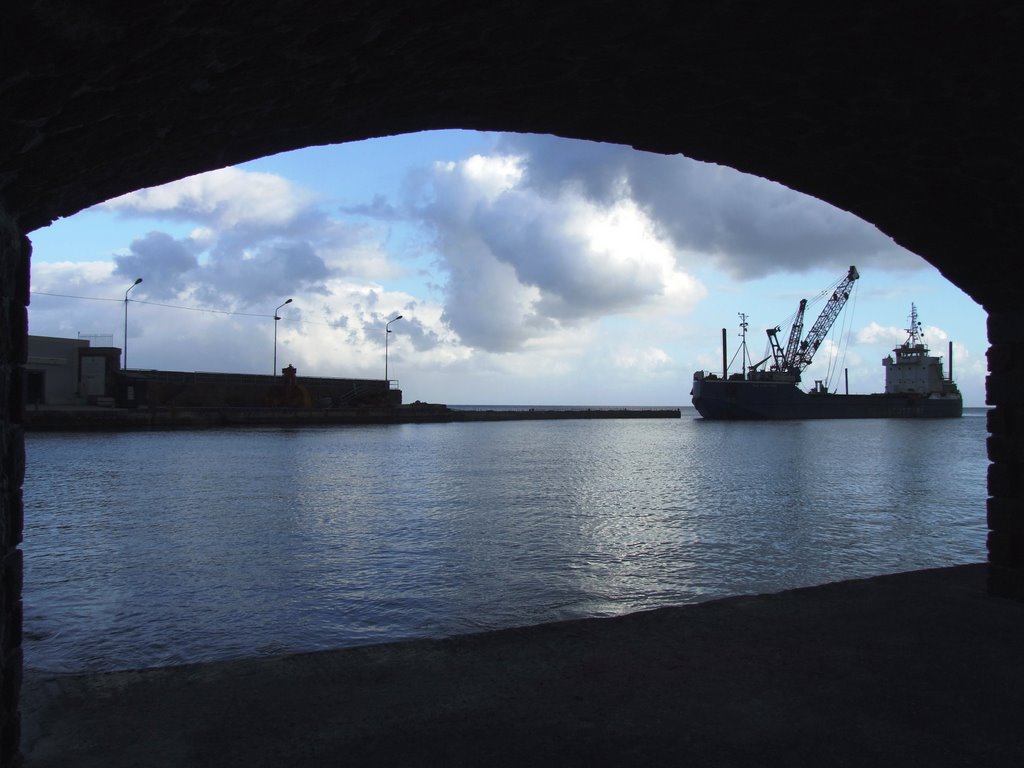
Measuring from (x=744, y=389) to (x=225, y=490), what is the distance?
71.3 m

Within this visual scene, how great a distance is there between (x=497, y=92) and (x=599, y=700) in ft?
12.4

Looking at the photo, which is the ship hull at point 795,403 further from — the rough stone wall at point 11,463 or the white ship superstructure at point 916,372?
the rough stone wall at point 11,463

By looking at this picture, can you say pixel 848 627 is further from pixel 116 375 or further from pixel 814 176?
pixel 116 375

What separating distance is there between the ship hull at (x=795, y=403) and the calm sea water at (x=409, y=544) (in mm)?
53490

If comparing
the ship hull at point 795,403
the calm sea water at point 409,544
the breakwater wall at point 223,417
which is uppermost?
the ship hull at point 795,403

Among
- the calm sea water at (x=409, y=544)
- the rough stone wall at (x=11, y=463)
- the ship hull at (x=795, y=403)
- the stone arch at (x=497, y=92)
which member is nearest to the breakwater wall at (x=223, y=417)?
the calm sea water at (x=409, y=544)

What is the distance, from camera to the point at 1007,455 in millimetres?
6461

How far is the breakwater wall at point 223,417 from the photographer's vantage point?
4588 centimetres

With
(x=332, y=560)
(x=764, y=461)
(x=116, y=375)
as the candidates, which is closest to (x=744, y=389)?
(x=764, y=461)

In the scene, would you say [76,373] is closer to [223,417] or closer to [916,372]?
[223,417]

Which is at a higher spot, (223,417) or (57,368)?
(57,368)

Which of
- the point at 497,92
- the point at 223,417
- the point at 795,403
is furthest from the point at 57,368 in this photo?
the point at 795,403

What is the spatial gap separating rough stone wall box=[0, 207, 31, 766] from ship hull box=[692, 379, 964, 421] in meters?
83.4

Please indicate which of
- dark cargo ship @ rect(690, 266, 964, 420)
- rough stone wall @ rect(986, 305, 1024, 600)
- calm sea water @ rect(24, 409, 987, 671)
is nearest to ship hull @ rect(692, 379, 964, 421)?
dark cargo ship @ rect(690, 266, 964, 420)
